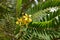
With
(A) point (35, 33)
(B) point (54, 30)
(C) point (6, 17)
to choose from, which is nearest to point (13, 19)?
(C) point (6, 17)

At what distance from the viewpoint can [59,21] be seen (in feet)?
6.70

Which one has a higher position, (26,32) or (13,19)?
(13,19)

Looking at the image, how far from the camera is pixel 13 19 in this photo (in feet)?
7.53

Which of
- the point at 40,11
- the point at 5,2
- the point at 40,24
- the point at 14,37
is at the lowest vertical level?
the point at 14,37

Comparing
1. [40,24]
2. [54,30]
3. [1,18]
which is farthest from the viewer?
[1,18]

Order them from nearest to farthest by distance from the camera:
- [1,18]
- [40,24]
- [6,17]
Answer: [40,24]
[6,17]
[1,18]

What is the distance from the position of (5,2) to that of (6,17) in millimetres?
385

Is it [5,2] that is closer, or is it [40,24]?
[40,24]

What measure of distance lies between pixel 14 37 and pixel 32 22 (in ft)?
1.22

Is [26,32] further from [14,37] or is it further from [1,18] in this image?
[1,18]

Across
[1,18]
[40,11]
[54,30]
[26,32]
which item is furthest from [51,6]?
[1,18]

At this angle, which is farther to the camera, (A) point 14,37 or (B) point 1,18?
(B) point 1,18

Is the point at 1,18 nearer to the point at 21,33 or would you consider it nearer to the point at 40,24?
the point at 21,33

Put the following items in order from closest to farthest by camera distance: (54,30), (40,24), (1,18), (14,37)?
(40,24) < (54,30) < (14,37) < (1,18)
